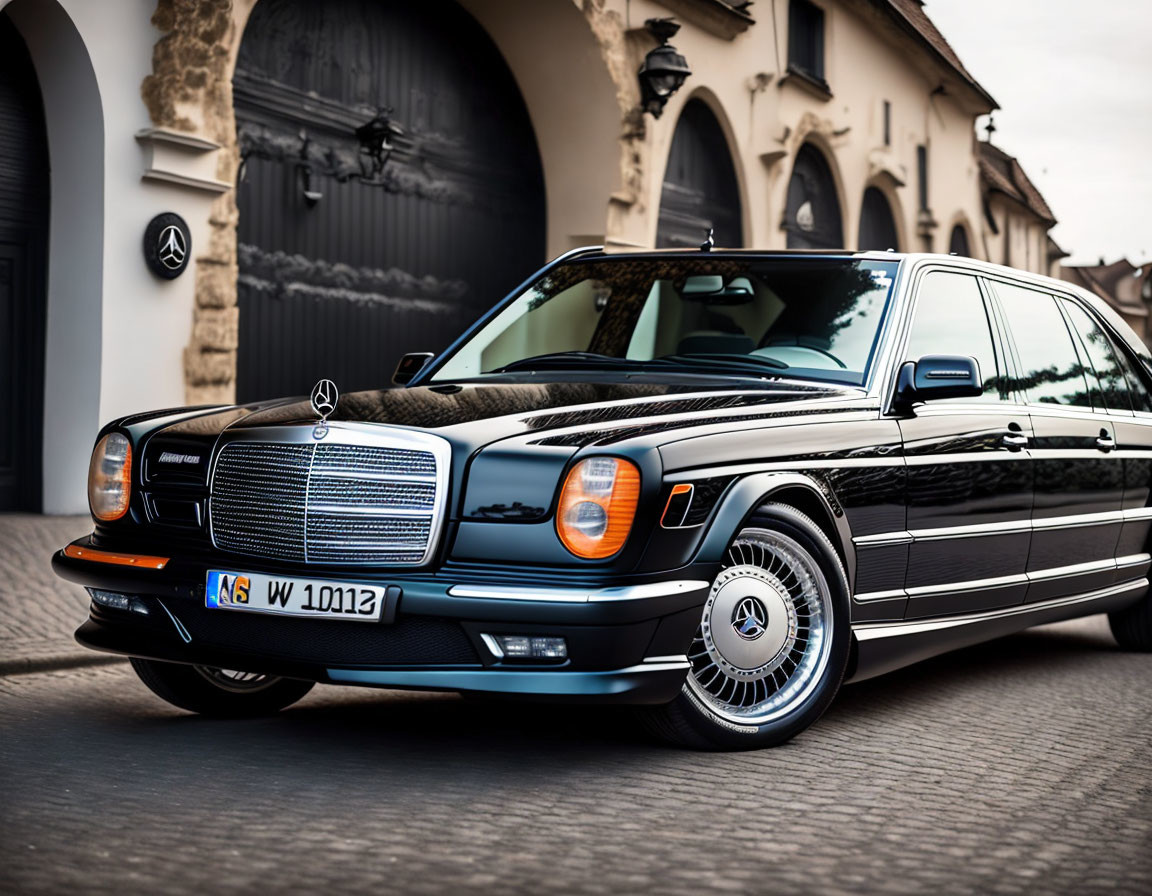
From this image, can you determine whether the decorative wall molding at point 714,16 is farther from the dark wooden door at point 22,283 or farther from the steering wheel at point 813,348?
the steering wheel at point 813,348

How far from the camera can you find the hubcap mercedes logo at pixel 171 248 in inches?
429

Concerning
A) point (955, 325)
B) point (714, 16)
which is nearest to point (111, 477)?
point (955, 325)

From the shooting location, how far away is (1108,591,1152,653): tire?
7.68m

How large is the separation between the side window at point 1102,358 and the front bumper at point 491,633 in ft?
11.2

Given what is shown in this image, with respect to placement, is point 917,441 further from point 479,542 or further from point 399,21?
point 399,21

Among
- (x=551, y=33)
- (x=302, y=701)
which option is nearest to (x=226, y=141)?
(x=551, y=33)

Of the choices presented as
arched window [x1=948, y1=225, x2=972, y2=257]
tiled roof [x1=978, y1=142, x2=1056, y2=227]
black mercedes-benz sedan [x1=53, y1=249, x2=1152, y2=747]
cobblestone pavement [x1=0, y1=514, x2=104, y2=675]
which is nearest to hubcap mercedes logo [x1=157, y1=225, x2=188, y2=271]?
cobblestone pavement [x1=0, y1=514, x2=104, y2=675]

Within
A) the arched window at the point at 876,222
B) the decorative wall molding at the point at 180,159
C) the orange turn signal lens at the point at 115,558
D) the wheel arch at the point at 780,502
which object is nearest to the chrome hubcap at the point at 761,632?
the wheel arch at the point at 780,502

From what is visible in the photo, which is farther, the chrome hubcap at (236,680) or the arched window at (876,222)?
the arched window at (876,222)

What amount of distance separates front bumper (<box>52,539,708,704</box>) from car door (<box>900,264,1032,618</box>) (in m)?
1.33

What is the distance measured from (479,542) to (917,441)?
187 centimetres

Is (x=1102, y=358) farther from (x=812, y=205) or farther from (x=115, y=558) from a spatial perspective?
(x=812, y=205)

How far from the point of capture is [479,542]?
440cm

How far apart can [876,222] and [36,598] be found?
19.1m
